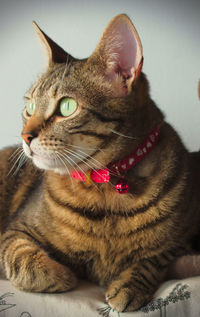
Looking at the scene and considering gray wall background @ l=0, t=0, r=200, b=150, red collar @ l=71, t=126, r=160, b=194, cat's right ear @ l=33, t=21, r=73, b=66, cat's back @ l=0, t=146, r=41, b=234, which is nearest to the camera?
red collar @ l=71, t=126, r=160, b=194

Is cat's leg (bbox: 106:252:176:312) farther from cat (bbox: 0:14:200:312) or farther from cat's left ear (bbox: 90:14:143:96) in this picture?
cat's left ear (bbox: 90:14:143:96)

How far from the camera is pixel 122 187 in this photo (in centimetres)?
81

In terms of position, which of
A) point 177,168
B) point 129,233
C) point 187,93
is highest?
point 187,93

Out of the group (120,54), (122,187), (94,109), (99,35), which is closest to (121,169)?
(122,187)

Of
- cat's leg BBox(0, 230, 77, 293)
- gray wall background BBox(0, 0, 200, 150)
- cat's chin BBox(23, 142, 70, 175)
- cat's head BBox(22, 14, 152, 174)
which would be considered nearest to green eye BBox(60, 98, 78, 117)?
cat's head BBox(22, 14, 152, 174)

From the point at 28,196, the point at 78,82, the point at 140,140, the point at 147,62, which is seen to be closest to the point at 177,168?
the point at 140,140

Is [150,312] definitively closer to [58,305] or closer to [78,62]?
[58,305]

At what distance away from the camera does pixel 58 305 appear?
0.73 metres

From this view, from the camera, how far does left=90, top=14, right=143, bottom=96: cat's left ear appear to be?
76cm

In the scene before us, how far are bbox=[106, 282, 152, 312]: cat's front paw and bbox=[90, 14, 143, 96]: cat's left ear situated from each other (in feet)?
1.35

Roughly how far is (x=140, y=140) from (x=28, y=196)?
0.46m

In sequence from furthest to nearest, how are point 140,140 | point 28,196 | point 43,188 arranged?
point 28,196
point 43,188
point 140,140

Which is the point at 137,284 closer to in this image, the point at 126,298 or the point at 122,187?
the point at 126,298

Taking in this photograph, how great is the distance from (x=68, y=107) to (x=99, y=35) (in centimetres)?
65
